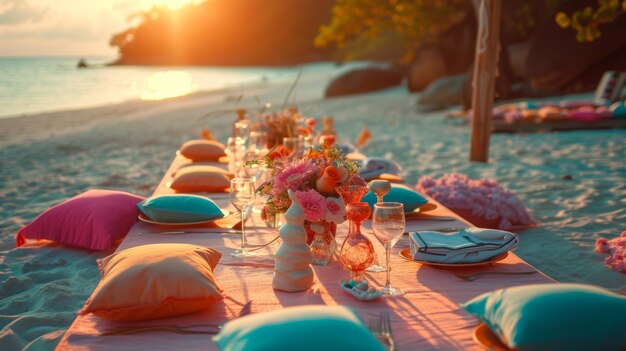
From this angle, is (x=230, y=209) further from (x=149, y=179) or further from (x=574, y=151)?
(x=574, y=151)

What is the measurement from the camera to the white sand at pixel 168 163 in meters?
3.36

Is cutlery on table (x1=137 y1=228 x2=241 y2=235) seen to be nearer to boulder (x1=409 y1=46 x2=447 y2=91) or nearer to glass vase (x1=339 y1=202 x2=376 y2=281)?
glass vase (x1=339 y1=202 x2=376 y2=281)

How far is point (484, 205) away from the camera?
4.52m

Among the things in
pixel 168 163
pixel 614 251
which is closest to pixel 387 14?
pixel 168 163

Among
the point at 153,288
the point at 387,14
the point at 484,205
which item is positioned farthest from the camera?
the point at 387,14

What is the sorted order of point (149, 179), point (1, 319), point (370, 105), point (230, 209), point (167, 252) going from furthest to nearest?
1. point (370, 105)
2. point (149, 179)
3. point (230, 209)
4. point (1, 319)
5. point (167, 252)

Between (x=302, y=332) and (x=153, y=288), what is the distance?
706 mm

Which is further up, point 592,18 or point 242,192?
point 592,18

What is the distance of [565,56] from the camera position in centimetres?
1341

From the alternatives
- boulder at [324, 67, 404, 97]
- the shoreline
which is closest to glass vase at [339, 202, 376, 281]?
the shoreline

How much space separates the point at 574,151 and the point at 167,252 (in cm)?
619

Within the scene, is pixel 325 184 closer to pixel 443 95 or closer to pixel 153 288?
pixel 153 288

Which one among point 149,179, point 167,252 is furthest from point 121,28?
point 167,252

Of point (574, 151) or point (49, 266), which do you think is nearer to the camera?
point (49, 266)
